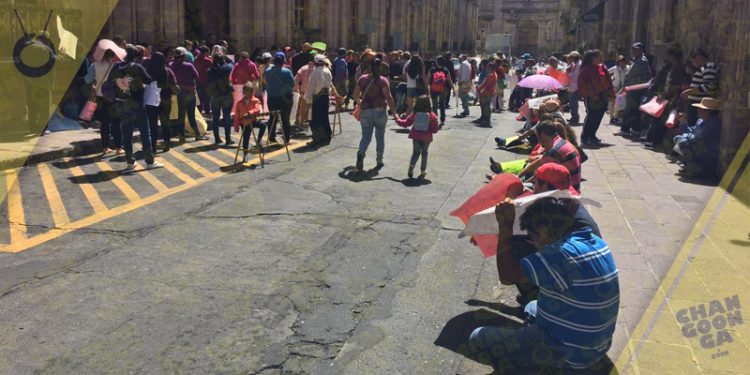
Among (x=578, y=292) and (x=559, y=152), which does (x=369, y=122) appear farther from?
(x=578, y=292)

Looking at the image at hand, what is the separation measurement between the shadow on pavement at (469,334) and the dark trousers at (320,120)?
853cm

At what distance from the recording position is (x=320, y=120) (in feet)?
43.5

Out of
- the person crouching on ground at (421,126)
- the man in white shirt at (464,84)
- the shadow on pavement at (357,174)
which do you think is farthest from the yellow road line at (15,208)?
the man in white shirt at (464,84)

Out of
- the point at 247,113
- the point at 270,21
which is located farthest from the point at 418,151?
the point at 270,21

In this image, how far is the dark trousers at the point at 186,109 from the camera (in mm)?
12969

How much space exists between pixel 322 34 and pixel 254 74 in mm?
16159

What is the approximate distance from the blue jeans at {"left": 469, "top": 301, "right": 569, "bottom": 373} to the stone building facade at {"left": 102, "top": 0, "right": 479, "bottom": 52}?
53.7 ft

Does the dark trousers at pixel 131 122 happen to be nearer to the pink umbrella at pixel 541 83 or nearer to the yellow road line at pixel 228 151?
the yellow road line at pixel 228 151

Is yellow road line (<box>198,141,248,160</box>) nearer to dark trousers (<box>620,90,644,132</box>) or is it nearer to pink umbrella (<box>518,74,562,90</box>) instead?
pink umbrella (<box>518,74,562,90</box>)

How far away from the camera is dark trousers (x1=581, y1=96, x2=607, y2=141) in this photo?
13.7 m

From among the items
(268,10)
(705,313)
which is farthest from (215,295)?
(268,10)

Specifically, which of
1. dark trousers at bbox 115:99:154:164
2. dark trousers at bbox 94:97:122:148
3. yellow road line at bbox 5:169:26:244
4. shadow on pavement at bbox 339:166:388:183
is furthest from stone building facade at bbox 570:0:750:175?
dark trousers at bbox 94:97:122:148

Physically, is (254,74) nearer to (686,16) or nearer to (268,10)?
(686,16)

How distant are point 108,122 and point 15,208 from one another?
A: 3.95 meters
